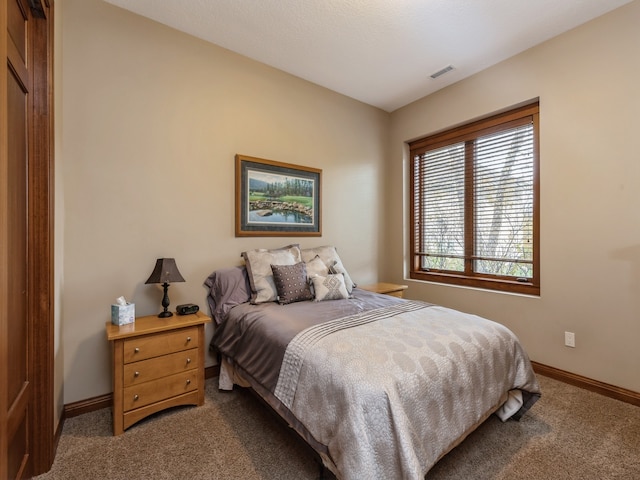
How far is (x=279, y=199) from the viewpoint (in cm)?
305

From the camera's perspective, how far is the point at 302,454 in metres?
1.65

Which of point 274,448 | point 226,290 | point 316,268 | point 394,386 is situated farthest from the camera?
point 316,268

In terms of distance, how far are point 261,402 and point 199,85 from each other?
2.64m

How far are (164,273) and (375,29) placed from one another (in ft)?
8.37

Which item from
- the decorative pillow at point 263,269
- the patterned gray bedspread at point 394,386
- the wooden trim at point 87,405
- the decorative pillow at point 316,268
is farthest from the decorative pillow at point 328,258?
the wooden trim at point 87,405

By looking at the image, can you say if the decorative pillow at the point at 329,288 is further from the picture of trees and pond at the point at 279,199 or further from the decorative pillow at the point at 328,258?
the picture of trees and pond at the point at 279,199

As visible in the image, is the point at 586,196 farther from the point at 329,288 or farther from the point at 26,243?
the point at 26,243

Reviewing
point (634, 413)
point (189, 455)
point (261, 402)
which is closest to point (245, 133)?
point (261, 402)

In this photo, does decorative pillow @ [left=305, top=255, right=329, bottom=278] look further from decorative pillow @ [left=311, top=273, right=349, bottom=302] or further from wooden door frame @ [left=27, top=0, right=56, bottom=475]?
wooden door frame @ [left=27, top=0, right=56, bottom=475]

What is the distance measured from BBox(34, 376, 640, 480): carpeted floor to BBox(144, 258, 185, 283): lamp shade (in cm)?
92

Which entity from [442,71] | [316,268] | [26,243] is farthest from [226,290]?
[442,71]

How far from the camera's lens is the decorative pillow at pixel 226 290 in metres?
2.46

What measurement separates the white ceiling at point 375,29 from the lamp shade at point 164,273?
1.93 m

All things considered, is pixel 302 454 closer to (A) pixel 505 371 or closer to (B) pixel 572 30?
(A) pixel 505 371
